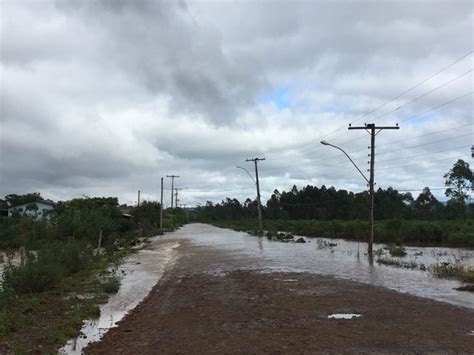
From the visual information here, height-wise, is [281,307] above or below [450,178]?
below

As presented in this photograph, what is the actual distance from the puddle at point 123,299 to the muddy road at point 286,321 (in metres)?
0.28

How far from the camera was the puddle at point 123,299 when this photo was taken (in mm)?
9703

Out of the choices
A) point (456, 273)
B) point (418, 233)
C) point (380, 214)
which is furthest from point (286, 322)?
point (380, 214)

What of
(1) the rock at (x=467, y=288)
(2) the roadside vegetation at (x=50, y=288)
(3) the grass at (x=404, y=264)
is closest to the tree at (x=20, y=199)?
(2) the roadside vegetation at (x=50, y=288)

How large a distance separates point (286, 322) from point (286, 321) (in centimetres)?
11

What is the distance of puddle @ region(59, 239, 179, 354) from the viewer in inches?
382

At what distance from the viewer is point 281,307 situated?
12.8 metres

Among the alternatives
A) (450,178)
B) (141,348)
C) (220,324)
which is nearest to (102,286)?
(220,324)

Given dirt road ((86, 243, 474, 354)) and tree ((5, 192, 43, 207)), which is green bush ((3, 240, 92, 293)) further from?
tree ((5, 192, 43, 207))

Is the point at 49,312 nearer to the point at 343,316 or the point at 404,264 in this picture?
the point at 343,316

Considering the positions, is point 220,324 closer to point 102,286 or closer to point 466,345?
point 466,345

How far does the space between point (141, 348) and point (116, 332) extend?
64.5 inches

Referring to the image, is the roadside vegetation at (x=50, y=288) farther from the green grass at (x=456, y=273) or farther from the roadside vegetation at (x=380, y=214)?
the roadside vegetation at (x=380, y=214)

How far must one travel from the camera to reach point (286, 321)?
11.0 meters
